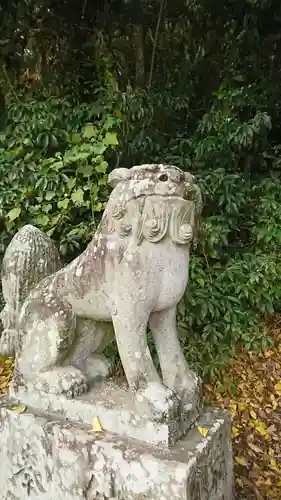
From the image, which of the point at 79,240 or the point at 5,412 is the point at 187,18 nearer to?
the point at 79,240

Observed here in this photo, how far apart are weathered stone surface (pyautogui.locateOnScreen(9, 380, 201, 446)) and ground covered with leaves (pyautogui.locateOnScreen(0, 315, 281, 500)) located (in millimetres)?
841

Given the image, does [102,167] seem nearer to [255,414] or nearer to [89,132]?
[89,132]

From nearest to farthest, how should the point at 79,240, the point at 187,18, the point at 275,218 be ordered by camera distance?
the point at 79,240
the point at 275,218
the point at 187,18

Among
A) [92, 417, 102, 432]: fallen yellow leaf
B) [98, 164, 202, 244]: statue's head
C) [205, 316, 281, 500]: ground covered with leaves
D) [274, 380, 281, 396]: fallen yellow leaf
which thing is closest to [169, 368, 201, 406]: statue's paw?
[92, 417, 102, 432]: fallen yellow leaf

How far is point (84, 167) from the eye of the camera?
2.98m

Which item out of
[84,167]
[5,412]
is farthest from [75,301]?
[84,167]

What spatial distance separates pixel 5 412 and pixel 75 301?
469 millimetres

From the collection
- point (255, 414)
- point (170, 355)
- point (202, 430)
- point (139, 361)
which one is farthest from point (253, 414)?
point (139, 361)

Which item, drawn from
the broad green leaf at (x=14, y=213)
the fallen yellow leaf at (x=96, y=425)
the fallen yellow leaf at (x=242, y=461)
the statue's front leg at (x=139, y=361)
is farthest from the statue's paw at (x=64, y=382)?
the broad green leaf at (x=14, y=213)

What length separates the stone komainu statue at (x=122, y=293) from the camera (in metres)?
1.35

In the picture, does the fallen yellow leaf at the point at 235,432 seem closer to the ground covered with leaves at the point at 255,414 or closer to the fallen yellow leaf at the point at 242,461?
the ground covered with leaves at the point at 255,414

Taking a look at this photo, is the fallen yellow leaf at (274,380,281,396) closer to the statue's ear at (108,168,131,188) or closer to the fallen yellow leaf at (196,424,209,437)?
the fallen yellow leaf at (196,424,209,437)

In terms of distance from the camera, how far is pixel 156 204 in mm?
1330

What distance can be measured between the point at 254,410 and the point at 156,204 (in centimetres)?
186
